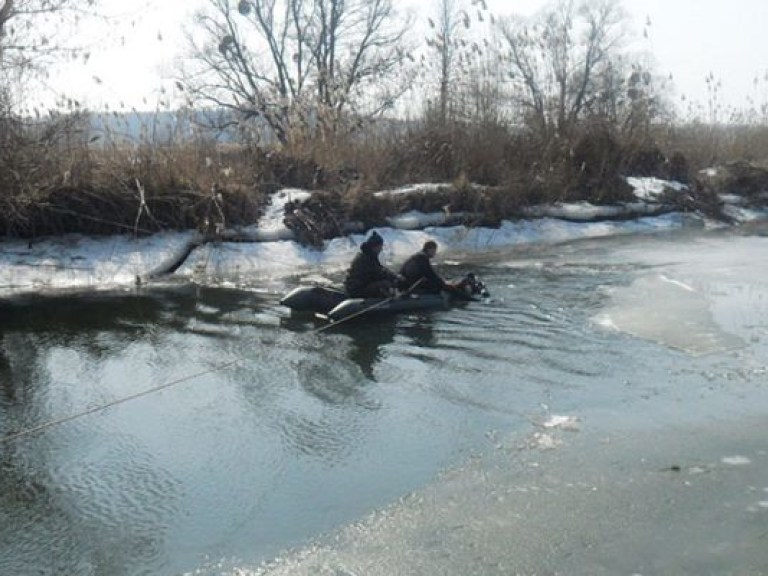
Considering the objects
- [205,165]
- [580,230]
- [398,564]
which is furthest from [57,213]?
[398,564]

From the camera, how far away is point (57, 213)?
45.9 ft

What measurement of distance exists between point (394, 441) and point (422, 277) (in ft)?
14.6

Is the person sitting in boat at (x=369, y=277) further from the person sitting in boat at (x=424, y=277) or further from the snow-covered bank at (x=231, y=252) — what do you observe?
the snow-covered bank at (x=231, y=252)

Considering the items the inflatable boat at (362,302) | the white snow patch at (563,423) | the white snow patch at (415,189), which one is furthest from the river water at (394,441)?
the white snow patch at (415,189)

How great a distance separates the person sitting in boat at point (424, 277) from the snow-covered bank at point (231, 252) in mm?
3036

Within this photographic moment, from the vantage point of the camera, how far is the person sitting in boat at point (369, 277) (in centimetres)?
985

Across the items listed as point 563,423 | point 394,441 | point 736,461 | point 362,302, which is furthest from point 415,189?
point 736,461

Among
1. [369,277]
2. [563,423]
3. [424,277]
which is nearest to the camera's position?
[563,423]

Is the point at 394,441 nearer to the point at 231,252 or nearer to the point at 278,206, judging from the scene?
the point at 231,252

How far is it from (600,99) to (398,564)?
62.6ft

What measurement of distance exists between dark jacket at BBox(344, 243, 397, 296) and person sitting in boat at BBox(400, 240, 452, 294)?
0.89 feet

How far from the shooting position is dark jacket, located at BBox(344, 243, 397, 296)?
9.89 meters

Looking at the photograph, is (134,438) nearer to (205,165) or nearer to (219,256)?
(219,256)

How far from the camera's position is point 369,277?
32.6ft
